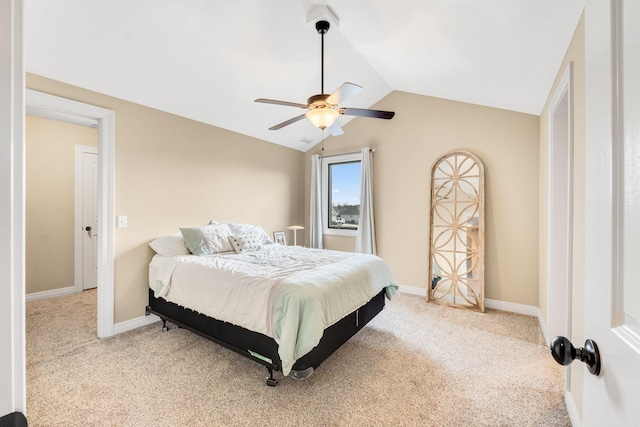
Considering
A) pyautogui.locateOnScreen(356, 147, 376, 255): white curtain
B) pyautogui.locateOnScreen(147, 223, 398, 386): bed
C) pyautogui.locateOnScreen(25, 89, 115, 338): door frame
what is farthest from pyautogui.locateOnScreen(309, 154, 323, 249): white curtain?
pyautogui.locateOnScreen(25, 89, 115, 338): door frame

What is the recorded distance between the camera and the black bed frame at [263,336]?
1990 mm

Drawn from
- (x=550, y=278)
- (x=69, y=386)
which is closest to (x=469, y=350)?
(x=550, y=278)

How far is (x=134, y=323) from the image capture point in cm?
302

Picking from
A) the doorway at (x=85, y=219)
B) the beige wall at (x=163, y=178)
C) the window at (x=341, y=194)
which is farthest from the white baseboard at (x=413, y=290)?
the doorway at (x=85, y=219)

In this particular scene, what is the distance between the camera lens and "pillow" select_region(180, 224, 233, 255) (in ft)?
10.2

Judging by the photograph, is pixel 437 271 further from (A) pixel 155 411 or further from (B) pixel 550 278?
(A) pixel 155 411

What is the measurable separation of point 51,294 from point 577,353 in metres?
5.48

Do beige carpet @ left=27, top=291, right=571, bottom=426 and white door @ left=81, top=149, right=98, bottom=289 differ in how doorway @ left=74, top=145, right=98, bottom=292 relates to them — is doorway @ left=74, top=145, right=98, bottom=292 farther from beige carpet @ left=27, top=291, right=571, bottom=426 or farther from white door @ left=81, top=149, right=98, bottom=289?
beige carpet @ left=27, top=291, right=571, bottom=426

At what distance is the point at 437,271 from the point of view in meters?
3.91

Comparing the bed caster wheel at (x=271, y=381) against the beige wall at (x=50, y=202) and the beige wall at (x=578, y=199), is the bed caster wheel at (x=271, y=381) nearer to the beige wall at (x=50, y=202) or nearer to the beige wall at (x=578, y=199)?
the beige wall at (x=578, y=199)

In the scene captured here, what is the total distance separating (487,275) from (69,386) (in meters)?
4.32

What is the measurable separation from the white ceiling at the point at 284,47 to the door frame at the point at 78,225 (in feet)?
6.74

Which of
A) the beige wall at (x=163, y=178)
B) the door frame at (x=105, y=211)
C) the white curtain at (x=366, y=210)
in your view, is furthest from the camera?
the white curtain at (x=366, y=210)

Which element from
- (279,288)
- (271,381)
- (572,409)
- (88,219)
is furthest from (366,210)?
(88,219)
